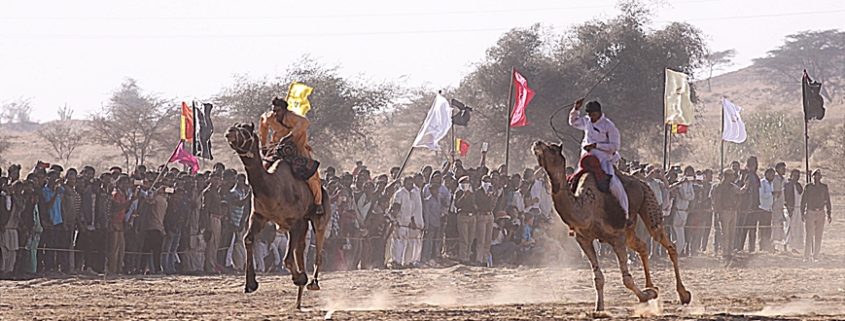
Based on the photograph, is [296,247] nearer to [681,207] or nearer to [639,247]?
[639,247]

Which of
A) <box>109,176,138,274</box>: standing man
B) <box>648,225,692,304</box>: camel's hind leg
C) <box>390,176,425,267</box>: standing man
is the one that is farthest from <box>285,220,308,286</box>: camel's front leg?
<box>390,176,425,267</box>: standing man

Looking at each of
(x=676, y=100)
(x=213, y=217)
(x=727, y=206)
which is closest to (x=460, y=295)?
(x=213, y=217)

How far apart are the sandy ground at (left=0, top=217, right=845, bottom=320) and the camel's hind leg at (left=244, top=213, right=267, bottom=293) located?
36 centimetres

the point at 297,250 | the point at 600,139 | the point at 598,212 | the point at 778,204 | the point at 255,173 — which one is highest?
the point at 600,139

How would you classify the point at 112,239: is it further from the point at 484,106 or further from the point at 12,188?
the point at 484,106

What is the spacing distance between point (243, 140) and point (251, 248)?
1433 mm

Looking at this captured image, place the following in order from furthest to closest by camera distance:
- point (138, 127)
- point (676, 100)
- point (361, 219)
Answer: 1. point (138, 127)
2. point (676, 100)
3. point (361, 219)

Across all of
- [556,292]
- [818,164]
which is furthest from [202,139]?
[818,164]

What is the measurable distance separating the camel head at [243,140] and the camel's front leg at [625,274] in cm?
453

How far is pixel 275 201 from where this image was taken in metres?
16.8

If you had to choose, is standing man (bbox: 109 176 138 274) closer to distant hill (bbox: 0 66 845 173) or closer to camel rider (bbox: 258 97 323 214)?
camel rider (bbox: 258 97 323 214)

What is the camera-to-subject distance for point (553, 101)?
47875 mm

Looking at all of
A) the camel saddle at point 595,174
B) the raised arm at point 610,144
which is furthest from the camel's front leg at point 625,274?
the raised arm at point 610,144

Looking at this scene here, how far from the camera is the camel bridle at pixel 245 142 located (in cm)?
1603
